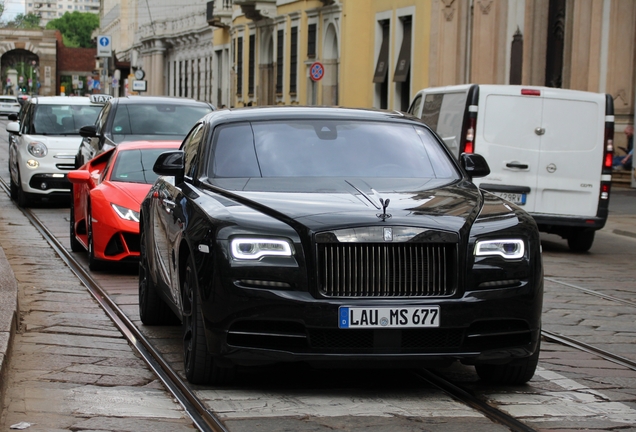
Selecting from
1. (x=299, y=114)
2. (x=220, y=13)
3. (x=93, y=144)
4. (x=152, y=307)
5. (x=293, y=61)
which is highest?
(x=220, y=13)

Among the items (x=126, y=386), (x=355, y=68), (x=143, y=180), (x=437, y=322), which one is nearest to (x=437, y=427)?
(x=437, y=322)

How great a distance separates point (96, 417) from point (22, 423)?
339mm

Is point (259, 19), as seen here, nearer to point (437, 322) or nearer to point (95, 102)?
point (95, 102)

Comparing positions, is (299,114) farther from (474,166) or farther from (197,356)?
(197,356)

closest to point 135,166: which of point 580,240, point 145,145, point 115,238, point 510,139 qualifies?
point 145,145

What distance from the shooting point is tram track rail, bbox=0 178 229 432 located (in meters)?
5.58

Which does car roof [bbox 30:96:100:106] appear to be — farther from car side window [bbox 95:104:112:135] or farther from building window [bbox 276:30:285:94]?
building window [bbox 276:30:285:94]

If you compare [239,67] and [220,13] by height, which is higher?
[220,13]

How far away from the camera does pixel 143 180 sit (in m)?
12.0

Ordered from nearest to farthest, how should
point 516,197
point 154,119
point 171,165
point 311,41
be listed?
point 171,165, point 516,197, point 154,119, point 311,41

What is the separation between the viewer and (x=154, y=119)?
17.0 m

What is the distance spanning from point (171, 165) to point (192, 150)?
16.3 inches

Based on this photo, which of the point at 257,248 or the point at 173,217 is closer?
the point at 257,248

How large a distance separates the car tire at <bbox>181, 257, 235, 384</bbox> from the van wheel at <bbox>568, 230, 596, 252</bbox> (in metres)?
9.47
